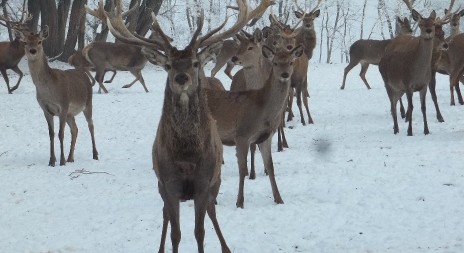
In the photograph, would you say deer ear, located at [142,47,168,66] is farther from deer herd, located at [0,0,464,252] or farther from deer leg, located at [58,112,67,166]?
deer leg, located at [58,112,67,166]

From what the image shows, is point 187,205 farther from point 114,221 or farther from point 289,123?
point 289,123

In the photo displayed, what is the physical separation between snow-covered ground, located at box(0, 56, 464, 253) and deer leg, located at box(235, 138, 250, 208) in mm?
168

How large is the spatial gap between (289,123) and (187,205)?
6179mm

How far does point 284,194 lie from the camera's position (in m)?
7.63

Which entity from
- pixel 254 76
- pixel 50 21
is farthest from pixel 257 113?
pixel 50 21

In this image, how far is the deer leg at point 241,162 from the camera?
7180 mm

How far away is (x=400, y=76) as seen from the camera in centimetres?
1138

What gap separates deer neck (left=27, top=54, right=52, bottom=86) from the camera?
1032 cm

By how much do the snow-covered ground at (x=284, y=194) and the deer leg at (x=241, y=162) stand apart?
168mm

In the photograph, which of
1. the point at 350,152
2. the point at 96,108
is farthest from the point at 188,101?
the point at 96,108

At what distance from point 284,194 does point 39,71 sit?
480cm

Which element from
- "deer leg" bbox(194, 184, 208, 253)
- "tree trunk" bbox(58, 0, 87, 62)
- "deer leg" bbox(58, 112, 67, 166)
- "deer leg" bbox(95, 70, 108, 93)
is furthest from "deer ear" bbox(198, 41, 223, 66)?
"tree trunk" bbox(58, 0, 87, 62)

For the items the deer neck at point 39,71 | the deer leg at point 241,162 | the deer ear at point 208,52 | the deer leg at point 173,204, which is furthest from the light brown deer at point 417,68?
the deer leg at point 173,204

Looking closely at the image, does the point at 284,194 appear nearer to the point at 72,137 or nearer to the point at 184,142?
the point at 184,142
